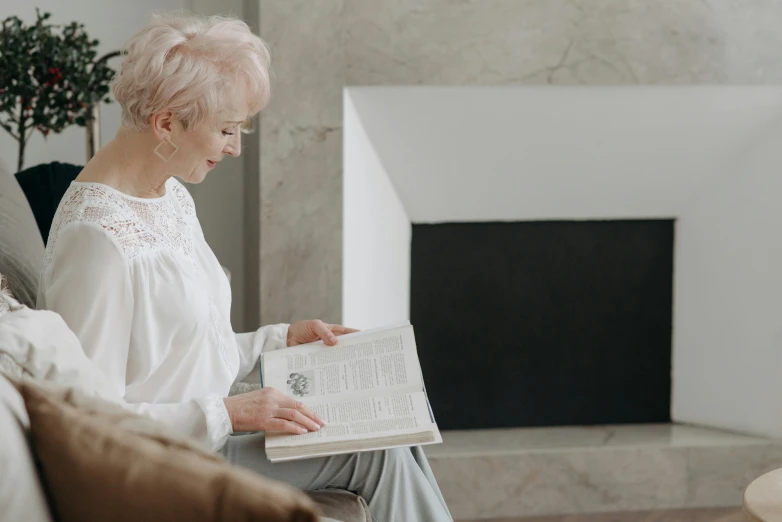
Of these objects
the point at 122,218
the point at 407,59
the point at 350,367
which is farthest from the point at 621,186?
the point at 122,218

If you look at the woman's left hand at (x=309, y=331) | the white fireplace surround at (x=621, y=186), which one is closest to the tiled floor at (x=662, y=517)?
the white fireplace surround at (x=621, y=186)

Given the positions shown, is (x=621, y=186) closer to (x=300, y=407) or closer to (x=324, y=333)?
(x=324, y=333)

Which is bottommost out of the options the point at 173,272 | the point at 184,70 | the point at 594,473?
the point at 594,473

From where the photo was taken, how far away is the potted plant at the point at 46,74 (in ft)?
6.74

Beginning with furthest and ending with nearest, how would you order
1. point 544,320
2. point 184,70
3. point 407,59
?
point 544,320, point 407,59, point 184,70

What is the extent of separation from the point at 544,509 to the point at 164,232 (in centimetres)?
159

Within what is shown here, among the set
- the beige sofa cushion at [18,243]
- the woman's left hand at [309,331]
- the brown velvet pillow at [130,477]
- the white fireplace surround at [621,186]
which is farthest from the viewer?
the white fireplace surround at [621,186]

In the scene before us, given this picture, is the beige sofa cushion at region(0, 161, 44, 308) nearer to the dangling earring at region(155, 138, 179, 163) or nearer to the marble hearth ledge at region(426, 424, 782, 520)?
the dangling earring at region(155, 138, 179, 163)

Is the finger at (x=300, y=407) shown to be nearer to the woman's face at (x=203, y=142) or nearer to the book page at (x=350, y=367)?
the book page at (x=350, y=367)

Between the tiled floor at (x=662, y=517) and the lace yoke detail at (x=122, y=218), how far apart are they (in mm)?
1486

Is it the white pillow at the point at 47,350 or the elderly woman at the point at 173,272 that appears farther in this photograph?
the elderly woman at the point at 173,272

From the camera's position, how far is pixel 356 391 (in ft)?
4.71

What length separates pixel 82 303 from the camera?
1.25 meters

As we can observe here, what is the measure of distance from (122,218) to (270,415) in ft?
1.25
